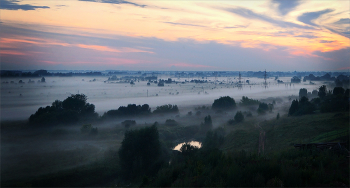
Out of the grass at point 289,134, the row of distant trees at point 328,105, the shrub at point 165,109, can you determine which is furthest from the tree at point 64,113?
the row of distant trees at point 328,105

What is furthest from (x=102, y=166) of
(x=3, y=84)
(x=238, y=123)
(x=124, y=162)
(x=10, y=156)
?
(x=238, y=123)

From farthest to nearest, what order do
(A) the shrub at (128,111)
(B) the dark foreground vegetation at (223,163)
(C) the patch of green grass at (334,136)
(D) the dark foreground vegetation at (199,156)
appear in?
1. (A) the shrub at (128,111)
2. (C) the patch of green grass at (334,136)
3. (D) the dark foreground vegetation at (199,156)
4. (B) the dark foreground vegetation at (223,163)

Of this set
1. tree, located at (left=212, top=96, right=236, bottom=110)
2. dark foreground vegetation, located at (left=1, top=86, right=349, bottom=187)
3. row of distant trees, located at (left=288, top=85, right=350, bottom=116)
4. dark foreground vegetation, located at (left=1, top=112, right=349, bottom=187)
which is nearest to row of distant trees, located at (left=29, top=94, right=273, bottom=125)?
tree, located at (left=212, top=96, right=236, bottom=110)

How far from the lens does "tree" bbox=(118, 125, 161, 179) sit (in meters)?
15.4

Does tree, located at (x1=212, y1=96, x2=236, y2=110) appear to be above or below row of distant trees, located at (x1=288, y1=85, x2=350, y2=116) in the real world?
below

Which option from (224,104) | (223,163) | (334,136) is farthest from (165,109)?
(223,163)

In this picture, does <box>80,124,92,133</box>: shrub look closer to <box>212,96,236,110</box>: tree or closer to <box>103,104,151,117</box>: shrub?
<box>103,104,151,117</box>: shrub

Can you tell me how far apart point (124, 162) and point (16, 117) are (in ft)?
45.2

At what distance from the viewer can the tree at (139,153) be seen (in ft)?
50.6

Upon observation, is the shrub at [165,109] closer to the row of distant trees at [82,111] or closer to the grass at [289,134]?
the row of distant trees at [82,111]

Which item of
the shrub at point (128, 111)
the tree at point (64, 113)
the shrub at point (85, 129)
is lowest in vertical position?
the shrub at point (85, 129)

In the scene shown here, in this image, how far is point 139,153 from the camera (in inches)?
633

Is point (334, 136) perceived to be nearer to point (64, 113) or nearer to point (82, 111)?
point (64, 113)

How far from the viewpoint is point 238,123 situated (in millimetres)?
31062
